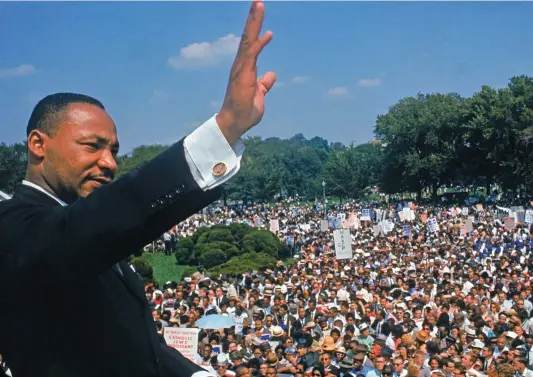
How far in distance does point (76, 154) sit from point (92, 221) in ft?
1.31

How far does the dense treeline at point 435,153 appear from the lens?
42625 millimetres

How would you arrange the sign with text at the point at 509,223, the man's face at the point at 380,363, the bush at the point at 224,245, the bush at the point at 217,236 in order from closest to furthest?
the man's face at the point at 380,363 < the sign with text at the point at 509,223 < the bush at the point at 224,245 < the bush at the point at 217,236

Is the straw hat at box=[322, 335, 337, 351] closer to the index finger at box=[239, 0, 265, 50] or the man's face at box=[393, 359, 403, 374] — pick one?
the man's face at box=[393, 359, 403, 374]

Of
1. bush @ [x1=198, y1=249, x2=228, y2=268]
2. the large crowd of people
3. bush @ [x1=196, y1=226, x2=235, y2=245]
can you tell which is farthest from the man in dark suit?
bush @ [x1=196, y1=226, x2=235, y2=245]

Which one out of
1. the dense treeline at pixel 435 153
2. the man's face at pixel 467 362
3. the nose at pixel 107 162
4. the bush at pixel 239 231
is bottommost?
the man's face at pixel 467 362

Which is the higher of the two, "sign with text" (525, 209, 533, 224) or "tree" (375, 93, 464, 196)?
"tree" (375, 93, 464, 196)

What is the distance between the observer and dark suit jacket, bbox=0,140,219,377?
1.35 m

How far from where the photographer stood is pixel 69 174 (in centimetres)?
169

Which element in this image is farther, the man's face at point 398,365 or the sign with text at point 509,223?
the sign with text at point 509,223

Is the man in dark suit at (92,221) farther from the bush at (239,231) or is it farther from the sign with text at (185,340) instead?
the bush at (239,231)

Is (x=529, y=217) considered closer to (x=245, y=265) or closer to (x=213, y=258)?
(x=245, y=265)

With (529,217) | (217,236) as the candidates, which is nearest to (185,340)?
(529,217)

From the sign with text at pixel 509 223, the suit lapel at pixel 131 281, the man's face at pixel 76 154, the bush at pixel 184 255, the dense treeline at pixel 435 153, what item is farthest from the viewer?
the dense treeline at pixel 435 153

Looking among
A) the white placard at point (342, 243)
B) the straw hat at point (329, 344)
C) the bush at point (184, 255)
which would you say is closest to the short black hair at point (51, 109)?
the straw hat at point (329, 344)
